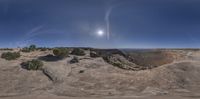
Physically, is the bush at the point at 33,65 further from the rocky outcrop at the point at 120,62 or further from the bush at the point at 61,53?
the rocky outcrop at the point at 120,62

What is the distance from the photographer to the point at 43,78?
1426 inches

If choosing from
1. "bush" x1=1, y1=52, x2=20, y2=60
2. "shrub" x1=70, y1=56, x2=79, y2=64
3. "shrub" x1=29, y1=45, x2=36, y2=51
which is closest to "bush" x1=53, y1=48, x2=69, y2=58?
"shrub" x1=70, y1=56, x2=79, y2=64

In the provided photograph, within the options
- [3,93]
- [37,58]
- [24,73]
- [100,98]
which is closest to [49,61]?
[37,58]

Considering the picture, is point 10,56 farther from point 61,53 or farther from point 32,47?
point 32,47

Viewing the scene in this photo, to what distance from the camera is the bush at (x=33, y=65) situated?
38.5 meters

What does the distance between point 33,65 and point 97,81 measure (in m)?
8.29

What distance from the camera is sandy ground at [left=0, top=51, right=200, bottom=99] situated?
3126cm

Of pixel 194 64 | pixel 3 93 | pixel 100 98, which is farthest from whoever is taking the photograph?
pixel 194 64

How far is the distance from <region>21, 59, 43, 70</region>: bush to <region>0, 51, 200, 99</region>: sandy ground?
2.24 ft

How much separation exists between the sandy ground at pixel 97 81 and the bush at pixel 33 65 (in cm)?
68

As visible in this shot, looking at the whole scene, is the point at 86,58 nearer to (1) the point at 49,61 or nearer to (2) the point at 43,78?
(1) the point at 49,61

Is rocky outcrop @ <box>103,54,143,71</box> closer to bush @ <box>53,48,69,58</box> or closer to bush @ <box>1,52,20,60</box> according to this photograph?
bush @ <box>53,48,69,58</box>

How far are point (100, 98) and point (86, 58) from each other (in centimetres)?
1356

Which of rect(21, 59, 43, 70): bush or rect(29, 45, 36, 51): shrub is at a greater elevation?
rect(29, 45, 36, 51): shrub
